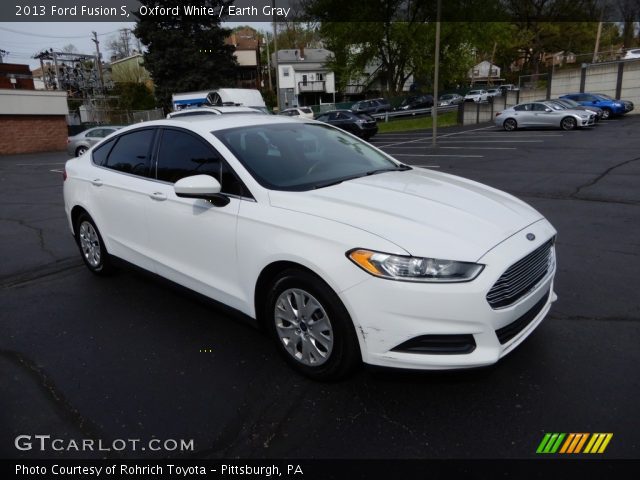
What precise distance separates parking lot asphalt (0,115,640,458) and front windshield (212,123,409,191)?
3.46 ft

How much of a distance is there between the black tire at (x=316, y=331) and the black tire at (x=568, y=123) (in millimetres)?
23186

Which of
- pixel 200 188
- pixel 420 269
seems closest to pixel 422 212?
pixel 420 269

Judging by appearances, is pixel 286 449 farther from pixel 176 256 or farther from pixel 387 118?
pixel 387 118

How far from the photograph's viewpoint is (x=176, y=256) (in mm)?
3760

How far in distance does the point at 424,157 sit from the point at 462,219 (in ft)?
43.6

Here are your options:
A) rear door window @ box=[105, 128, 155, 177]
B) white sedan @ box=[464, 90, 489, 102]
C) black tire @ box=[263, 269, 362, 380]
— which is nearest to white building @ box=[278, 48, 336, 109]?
white sedan @ box=[464, 90, 489, 102]

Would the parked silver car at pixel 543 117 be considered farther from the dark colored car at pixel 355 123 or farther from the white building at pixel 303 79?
the white building at pixel 303 79

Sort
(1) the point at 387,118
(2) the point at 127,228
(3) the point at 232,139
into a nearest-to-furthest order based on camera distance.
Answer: (3) the point at 232,139 < (2) the point at 127,228 < (1) the point at 387,118

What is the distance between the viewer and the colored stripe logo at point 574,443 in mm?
2412

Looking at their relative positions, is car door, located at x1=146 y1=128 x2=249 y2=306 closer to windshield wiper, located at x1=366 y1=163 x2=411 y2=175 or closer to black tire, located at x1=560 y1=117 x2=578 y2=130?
windshield wiper, located at x1=366 y1=163 x2=411 y2=175

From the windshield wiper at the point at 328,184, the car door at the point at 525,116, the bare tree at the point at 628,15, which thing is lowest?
the car door at the point at 525,116

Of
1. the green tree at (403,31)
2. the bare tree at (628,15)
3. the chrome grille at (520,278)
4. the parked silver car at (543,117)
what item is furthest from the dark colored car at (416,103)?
the chrome grille at (520,278)

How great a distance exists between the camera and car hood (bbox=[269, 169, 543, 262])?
8.57 feet

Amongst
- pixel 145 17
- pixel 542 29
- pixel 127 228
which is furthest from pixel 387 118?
pixel 127 228
